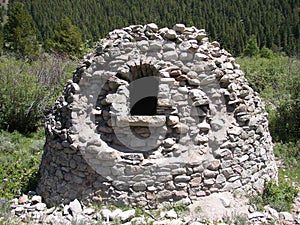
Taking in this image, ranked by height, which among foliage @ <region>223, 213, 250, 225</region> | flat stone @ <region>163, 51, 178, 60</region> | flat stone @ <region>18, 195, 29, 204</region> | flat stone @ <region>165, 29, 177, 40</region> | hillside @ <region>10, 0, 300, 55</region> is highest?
hillside @ <region>10, 0, 300, 55</region>

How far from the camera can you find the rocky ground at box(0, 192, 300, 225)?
16.2ft

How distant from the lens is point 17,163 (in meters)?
7.93

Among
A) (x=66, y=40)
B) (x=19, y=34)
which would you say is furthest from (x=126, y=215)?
(x=19, y=34)

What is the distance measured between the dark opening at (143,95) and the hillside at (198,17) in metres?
32.5

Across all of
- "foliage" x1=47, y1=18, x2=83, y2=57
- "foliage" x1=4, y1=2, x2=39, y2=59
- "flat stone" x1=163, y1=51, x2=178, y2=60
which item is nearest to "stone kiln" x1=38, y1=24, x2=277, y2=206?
"flat stone" x1=163, y1=51, x2=178, y2=60

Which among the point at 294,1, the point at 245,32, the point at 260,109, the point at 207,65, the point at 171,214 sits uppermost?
the point at 294,1

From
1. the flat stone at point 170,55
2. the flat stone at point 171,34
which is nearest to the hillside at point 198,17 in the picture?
the flat stone at point 171,34

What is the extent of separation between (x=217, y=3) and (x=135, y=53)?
46.9 meters

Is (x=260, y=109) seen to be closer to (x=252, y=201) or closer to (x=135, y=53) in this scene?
(x=252, y=201)

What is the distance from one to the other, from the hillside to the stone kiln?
3361 cm

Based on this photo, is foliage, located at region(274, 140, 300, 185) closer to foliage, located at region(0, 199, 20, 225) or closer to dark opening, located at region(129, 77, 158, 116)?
dark opening, located at region(129, 77, 158, 116)

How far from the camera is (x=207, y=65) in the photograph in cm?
560

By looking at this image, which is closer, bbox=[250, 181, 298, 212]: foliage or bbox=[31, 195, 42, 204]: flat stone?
bbox=[250, 181, 298, 212]: foliage

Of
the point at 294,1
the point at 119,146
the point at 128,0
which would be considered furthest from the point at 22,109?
the point at 294,1
